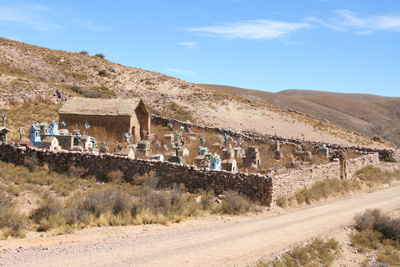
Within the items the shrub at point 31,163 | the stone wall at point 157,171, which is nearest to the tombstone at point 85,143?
the stone wall at point 157,171

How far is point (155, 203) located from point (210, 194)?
2.75 metres

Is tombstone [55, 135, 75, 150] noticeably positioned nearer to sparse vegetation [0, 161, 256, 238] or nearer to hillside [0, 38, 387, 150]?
sparse vegetation [0, 161, 256, 238]

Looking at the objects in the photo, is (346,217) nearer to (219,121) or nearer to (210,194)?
(210,194)

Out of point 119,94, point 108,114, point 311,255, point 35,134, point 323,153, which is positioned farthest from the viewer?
point 119,94

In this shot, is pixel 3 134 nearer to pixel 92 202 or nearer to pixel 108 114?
pixel 108 114

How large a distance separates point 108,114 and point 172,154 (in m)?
8.28

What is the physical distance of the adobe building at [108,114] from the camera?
2834cm

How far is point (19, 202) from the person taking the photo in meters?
12.5

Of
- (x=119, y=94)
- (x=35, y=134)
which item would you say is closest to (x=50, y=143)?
(x=35, y=134)

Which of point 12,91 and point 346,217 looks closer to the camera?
point 346,217

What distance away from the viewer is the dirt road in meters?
8.49

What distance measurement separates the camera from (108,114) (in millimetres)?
28469

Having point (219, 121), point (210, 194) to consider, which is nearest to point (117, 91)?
point (219, 121)

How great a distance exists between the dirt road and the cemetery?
2384 millimetres
